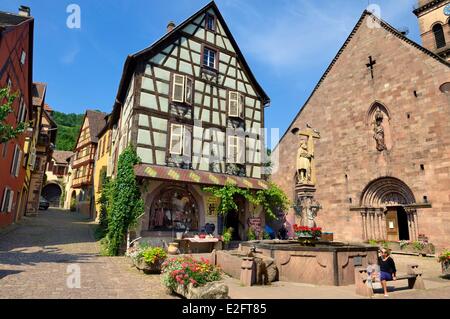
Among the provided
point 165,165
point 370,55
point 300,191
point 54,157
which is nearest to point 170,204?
point 165,165

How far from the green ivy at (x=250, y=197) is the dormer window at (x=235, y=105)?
4575 mm

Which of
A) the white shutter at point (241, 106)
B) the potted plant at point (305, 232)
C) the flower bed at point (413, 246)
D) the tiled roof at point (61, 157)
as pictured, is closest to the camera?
the potted plant at point (305, 232)

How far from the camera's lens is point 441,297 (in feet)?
22.6

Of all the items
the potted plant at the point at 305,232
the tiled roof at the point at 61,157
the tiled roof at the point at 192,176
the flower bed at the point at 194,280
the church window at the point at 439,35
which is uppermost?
the church window at the point at 439,35

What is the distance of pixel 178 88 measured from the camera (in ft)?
53.7

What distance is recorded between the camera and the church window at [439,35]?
→ 29153 millimetres

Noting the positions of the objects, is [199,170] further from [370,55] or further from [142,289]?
[370,55]

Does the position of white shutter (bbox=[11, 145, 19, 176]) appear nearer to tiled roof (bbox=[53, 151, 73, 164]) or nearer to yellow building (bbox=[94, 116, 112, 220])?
yellow building (bbox=[94, 116, 112, 220])

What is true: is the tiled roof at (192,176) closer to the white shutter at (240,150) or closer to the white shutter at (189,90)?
the white shutter at (240,150)

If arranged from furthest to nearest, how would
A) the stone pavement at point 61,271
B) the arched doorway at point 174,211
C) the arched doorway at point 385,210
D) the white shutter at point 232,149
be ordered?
the white shutter at point 232,149, the arched doorway at point 385,210, the arched doorway at point 174,211, the stone pavement at point 61,271

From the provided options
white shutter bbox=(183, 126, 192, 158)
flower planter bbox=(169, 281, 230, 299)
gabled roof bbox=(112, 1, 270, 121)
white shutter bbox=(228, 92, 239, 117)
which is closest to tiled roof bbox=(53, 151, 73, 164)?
gabled roof bbox=(112, 1, 270, 121)

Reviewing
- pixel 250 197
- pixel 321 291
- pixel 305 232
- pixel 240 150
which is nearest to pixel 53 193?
pixel 240 150

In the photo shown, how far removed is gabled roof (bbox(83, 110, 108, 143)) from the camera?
31469mm

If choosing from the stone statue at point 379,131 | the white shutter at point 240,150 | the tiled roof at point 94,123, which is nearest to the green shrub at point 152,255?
the white shutter at point 240,150
